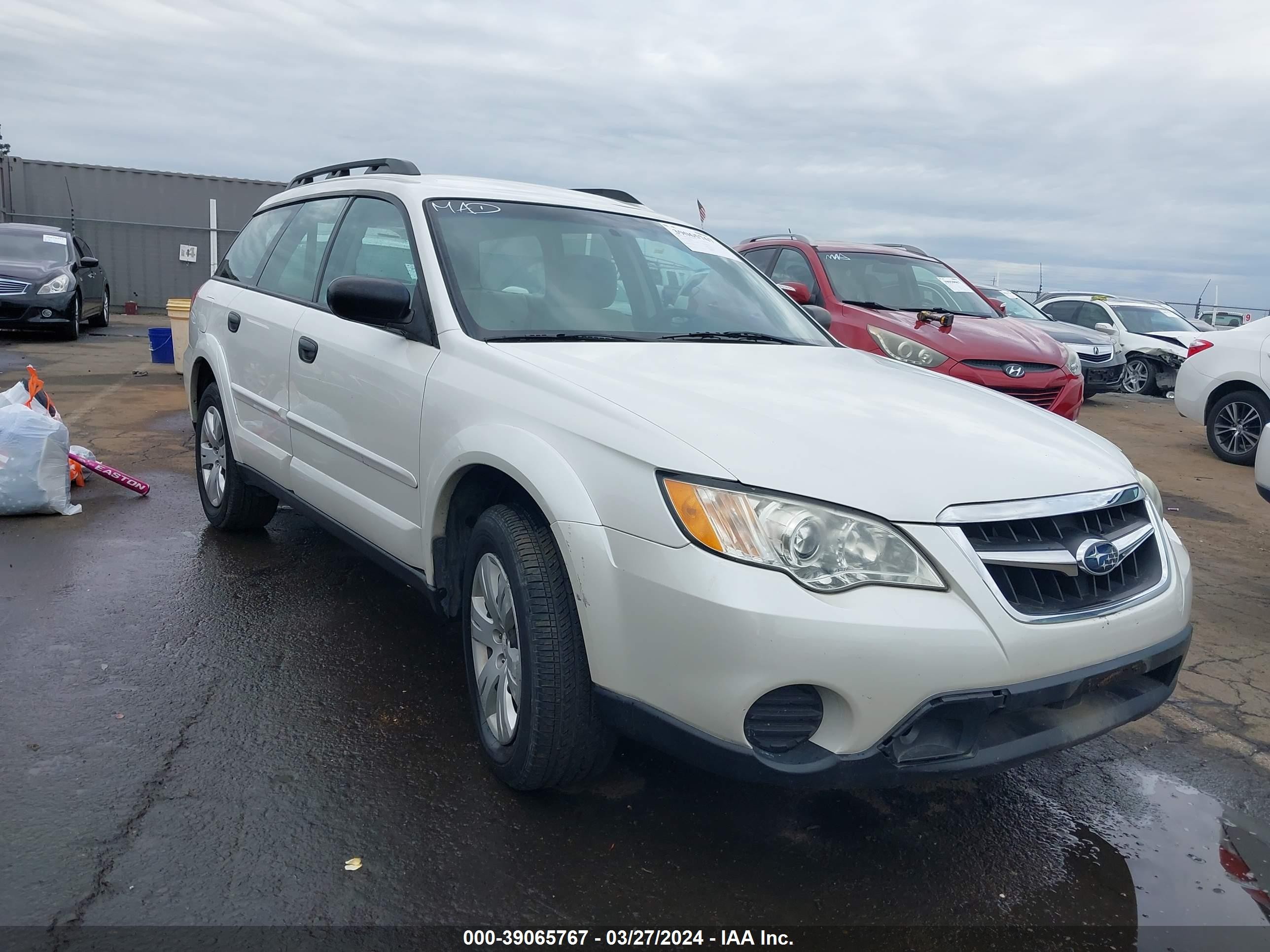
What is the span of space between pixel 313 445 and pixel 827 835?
2.39 m

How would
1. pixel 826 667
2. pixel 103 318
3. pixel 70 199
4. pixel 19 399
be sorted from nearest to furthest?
pixel 826 667 < pixel 19 399 < pixel 103 318 < pixel 70 199

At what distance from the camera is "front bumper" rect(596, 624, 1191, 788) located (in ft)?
7.41

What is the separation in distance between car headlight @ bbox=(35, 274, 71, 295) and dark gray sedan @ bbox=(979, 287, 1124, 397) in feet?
40.8

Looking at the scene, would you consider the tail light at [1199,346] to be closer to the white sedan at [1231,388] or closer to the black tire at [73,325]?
the white sedan at [1231,388]

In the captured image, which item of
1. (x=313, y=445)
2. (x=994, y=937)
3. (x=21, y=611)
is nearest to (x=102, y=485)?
(x=21, y=611)

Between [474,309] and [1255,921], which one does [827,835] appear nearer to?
[1255,921]

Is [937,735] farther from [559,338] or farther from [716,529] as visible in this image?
[559,338]

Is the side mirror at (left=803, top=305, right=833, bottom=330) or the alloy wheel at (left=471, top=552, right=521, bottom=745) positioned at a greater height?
the side mirror at (left=803, top=305, right=833, bottom=330)

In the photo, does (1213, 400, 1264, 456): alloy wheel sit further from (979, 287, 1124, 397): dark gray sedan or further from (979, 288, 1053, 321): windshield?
(979, 287, 1124, 397): dark gray sedan

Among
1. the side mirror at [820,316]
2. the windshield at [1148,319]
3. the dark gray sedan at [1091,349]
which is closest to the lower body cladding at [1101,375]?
the dark gray sedan at [1091,349]

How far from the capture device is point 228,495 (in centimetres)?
502

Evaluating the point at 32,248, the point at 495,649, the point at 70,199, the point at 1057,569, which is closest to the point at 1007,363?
the point at 1057,569

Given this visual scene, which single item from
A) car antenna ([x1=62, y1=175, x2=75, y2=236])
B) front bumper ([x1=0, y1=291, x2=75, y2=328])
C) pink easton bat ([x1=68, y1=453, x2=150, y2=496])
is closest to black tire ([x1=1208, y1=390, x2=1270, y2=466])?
pink easton bat ([x1=68, y1=453, x2=150, y2=496])

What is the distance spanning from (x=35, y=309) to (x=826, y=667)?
14265 mm
